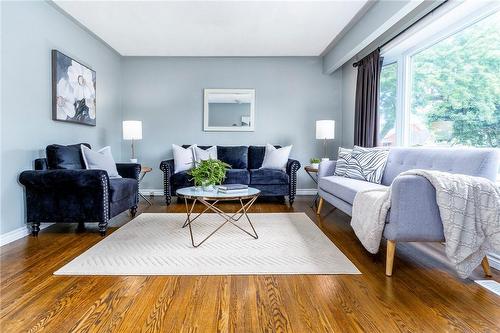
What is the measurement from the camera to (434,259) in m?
2.33

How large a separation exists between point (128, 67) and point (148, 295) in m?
4.78

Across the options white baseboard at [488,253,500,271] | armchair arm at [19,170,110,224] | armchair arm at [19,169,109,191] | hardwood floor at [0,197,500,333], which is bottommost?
hardwood floor at [0,197,500,333]

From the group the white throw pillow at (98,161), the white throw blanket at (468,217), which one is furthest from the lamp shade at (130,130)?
the white throw blanket at (468,217)

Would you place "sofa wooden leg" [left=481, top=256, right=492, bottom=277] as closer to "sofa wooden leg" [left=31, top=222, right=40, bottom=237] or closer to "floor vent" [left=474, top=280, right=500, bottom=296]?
"floor vent" [left=474, top=280, right=500, bottom=296]

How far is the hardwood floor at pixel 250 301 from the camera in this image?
1.43 m

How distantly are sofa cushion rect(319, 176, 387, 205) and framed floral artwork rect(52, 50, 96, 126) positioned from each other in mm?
3265

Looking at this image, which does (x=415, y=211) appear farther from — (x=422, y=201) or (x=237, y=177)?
(x=237, y=177)

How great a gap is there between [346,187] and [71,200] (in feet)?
8.85

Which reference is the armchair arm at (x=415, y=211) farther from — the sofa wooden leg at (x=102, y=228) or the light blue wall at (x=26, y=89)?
the light blue wall at (x=26, y=89)

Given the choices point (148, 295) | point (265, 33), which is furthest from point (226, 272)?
point (265, 33)

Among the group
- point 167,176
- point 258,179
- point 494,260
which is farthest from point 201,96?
point 494,260

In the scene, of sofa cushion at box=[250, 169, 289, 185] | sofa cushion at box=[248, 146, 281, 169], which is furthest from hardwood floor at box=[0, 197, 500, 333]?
sofa cushion at box=[248, 146, 281, 169]

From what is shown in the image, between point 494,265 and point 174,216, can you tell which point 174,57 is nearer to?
point 174,216

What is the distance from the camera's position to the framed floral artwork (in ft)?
11.1
